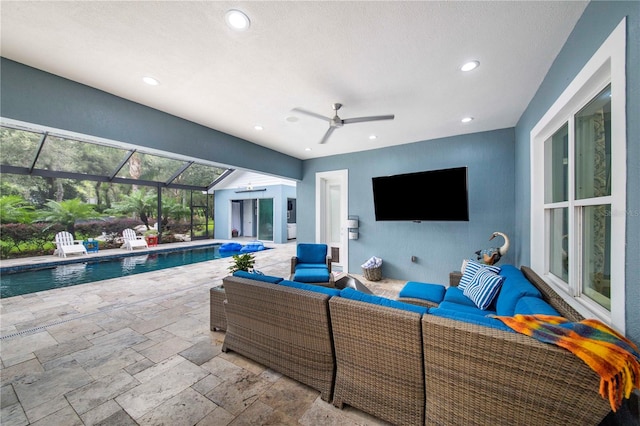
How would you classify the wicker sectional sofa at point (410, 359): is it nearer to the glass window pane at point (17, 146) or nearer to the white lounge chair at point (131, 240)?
the glass window pane at point (17, 146)

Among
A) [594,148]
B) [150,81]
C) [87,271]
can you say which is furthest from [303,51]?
[87,271]

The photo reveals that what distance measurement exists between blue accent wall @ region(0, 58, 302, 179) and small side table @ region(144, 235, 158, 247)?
23.6 feet

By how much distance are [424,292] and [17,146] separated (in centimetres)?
1051

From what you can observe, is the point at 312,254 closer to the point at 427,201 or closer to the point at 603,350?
the point at 427,201

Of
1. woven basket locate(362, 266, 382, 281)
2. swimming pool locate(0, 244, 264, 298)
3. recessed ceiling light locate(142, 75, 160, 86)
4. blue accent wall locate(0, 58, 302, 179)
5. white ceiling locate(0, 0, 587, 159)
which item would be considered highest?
recessed ceiling light locate(142, 75, 160, 86)

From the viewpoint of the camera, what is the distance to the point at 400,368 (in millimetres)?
1397

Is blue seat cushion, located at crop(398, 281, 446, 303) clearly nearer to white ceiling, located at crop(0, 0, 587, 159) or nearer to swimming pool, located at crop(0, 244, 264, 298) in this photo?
white ceiling, located at crop(0, 0, 587, 159)

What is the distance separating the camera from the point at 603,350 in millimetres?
911

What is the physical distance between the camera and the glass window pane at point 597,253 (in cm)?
141

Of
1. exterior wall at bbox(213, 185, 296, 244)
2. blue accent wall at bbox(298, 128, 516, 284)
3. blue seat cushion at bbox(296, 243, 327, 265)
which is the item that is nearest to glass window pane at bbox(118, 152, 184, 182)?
exterior wall at bbox(213, 185, 296, 244)

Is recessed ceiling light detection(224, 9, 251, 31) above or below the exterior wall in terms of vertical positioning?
above

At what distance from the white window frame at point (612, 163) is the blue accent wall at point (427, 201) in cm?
148

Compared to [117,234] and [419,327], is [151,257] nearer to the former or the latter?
[117,234]

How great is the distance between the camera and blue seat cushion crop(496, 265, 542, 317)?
5.95ft
